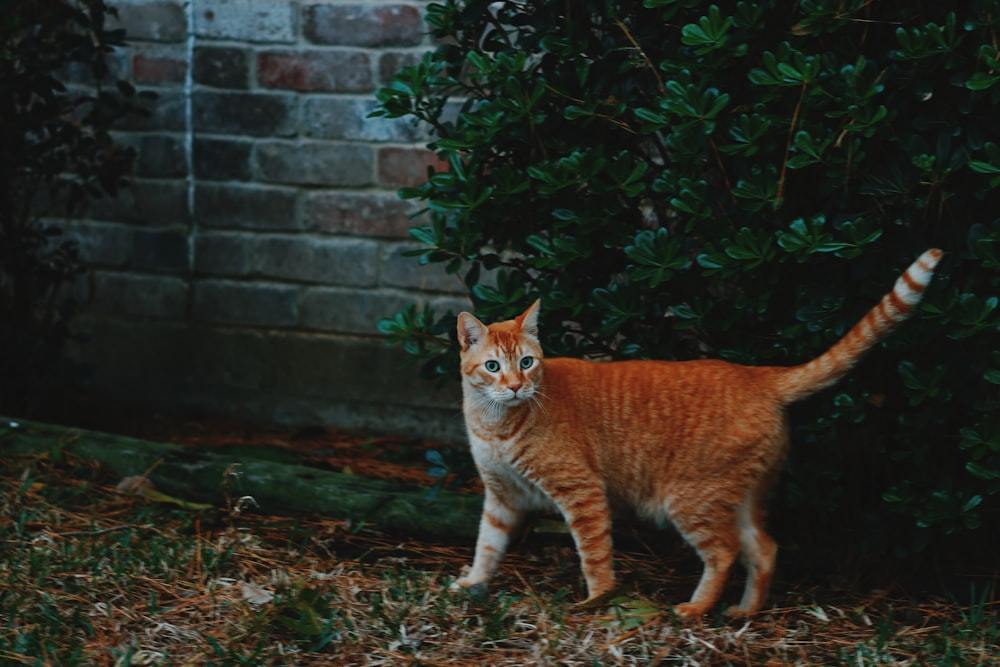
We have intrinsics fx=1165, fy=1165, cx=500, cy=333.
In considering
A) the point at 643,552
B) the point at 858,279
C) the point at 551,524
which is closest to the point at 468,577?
the point at 551,524

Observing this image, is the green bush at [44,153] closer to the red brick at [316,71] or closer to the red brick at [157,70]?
the red brick at [157,70]

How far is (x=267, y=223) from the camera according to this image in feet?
17.1

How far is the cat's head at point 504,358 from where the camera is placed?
3.37m

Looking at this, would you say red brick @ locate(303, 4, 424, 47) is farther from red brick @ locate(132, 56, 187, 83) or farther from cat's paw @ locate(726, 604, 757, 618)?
cat's paw @ locate(726, 604, 757, 618)

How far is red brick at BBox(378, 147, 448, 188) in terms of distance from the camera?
493 centimetres

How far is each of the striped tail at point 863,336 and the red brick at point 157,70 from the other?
320cm

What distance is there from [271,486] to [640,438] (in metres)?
1.39

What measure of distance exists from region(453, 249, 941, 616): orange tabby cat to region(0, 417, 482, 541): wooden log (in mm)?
405

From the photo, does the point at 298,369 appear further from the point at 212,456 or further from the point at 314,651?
the point at 314,651

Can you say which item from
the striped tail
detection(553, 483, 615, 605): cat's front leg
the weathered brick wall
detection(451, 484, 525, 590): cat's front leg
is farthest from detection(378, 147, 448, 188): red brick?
the striped tail

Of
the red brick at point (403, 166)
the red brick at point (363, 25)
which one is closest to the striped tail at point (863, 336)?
the red brick at point (403, 166)

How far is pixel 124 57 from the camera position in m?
5.30

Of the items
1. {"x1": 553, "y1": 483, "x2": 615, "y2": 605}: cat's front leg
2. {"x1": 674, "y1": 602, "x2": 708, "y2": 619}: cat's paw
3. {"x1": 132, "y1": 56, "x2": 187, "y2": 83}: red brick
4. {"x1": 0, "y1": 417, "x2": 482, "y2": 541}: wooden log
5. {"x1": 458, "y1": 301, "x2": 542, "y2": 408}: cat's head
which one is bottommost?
{"x1": 674, "y1": 602, "x2": 708, "y2": 619}: cat's paw

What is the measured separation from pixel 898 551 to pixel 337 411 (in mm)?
2656
